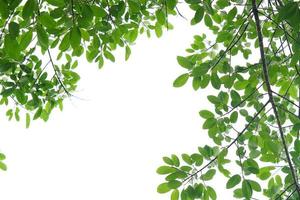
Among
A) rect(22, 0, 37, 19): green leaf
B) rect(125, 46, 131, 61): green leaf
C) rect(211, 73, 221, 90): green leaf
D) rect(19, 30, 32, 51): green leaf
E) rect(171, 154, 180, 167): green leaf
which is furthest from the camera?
rect(125, 46, 131, 61): green leaf

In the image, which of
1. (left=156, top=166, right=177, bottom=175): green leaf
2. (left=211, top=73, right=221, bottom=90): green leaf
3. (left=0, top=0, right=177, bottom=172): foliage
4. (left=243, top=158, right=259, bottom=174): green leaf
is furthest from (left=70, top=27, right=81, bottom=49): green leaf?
(left=243, top=158, right=259, bottom=174): green leaf

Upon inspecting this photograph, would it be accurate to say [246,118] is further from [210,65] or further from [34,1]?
[34,1]

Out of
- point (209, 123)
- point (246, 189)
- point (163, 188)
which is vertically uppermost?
point (209, 123)

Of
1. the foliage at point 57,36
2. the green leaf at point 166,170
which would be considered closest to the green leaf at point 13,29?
the foliage at point 57,36

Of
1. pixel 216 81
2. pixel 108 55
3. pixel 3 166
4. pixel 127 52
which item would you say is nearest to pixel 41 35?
pixel 216 81

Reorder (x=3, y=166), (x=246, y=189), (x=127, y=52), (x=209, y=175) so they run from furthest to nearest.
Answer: (x=127, y=52), (x=3, y=166), (x=209, y=175), (x=246, y=189)

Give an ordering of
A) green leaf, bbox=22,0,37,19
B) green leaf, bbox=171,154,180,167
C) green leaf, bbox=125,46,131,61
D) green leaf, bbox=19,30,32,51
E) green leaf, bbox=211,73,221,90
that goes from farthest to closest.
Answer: green leaf, bbox=125,46,131,61, green leaf, bbox=211,73,221,90, green leaf, bbox=171,154,180,167, green leaf, bbox=19,30,32,51, green leaf, bbox=22,0,37,19

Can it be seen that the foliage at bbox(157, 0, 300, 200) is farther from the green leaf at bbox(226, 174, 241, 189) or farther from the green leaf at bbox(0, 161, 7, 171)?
the green leaf at bbox(0, 161, 7, 171)

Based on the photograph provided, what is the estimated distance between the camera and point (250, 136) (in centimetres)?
208

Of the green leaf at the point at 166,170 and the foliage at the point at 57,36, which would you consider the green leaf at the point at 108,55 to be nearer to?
the foliage at the point at 57,36

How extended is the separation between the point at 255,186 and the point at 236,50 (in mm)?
1378

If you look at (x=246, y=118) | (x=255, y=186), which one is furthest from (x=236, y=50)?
(x=255, y=186)

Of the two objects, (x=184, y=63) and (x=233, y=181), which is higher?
(x=184, y=63)

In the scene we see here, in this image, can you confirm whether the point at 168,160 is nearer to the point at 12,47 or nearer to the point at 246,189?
the point at 246,189
